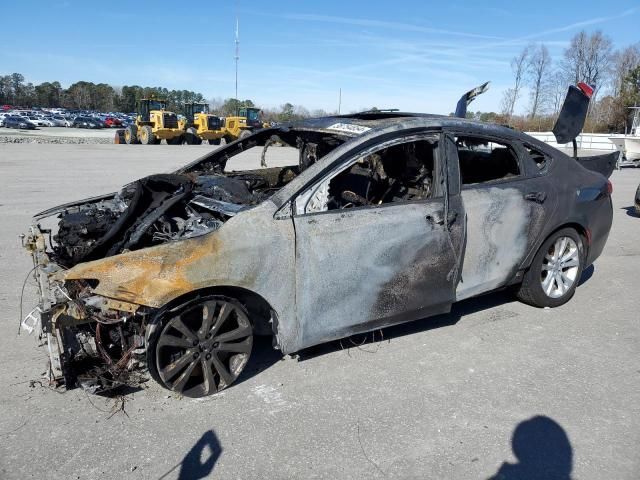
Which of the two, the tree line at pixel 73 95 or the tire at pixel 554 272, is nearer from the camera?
the tire at pixel 554 272

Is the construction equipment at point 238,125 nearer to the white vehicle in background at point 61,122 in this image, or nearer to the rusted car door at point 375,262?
the rusted car door at point 375,262

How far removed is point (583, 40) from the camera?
59188mm

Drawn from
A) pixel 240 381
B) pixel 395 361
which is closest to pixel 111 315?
pixel 240 381

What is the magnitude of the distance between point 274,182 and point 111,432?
2948 mm

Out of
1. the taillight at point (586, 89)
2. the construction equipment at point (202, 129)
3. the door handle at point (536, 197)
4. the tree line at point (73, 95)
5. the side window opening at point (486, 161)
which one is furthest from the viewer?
the tree line at point (73, 95)

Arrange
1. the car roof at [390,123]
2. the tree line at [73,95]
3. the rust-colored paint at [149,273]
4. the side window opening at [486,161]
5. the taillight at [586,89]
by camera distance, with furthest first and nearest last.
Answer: the tree line at [73,95]
the taillight at [586,89]
the side window opening at [486,161]
the car roof at [390,123]
the rust-colored paint at [149,273]

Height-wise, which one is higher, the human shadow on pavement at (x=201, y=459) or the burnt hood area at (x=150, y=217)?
the burnt hood area at (x=150, y=217)

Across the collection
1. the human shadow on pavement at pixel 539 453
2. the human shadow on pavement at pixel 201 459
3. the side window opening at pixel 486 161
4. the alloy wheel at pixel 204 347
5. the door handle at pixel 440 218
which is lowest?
the human shadow on pavement at pixel 201 459

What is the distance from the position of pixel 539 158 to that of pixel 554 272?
3.52 feet

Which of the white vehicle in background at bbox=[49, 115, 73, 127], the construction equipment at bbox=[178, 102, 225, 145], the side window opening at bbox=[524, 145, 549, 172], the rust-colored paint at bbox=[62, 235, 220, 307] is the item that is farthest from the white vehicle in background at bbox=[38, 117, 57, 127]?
the rust-colored paint at bbox=[62, 235, 220, 307]

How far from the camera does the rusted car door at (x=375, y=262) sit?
3.37m

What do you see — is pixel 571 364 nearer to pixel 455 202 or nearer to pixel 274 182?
pixel 455 202

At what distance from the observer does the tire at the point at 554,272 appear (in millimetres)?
4703

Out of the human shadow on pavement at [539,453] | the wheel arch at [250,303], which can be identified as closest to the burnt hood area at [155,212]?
the wheel arch at [250,303]
